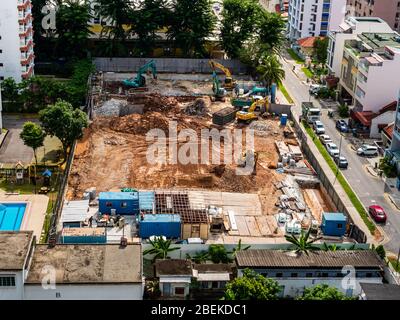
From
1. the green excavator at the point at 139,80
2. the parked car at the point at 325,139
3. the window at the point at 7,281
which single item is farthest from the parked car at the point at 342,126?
the window at the point at 7,281

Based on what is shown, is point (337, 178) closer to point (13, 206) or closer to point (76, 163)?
point (76, 163)

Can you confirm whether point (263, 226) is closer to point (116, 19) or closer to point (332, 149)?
point (332, 149)

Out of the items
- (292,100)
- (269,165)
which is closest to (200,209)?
(269,165)

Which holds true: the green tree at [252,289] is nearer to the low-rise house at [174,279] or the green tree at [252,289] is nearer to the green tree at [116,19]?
the low-rise house at [174,279]

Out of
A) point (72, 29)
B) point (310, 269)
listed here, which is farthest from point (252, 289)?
point (72, 29)

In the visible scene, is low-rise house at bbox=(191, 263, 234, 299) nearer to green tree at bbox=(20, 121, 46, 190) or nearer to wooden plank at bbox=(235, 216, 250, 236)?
wooden plank at bbox=(235, 216, 250, 236)
